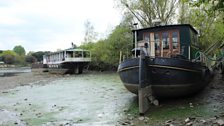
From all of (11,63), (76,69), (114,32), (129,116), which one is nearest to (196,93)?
(129,116)

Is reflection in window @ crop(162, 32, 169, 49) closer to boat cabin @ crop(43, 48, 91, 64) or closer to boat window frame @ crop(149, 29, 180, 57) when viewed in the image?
boat window frame @ crop(149, 29, 180, 57)

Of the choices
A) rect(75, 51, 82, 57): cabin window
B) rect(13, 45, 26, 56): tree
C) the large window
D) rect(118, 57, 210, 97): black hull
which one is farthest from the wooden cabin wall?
rect(13, 45, 26, 56): tree

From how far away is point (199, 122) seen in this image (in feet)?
26.2

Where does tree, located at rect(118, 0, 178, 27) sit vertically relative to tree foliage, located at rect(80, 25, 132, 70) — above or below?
above

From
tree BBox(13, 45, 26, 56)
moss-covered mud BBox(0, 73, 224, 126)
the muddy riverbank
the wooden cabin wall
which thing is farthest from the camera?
tree BBox(13, 45, 26, 56)

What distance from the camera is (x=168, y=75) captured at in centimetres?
1088

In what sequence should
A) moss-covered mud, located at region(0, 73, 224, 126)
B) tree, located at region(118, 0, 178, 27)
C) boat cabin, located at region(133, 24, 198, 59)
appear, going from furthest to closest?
1. tree, located at region(118, 0, 178, 27)
2. boat cabin, located at region(133, 24, 198, 59)
3. moss-covered mud, located at region(0, 73, 224, 126)

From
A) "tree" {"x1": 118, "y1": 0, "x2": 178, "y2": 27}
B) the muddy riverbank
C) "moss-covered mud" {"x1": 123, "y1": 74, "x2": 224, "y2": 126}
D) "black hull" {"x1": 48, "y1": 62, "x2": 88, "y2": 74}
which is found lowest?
the muddy riverbank

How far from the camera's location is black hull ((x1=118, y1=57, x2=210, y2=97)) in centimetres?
1083

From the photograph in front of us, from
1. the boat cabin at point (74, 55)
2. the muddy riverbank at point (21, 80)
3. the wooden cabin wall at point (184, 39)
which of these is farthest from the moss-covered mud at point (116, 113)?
the boat cabin at point (74, 55)

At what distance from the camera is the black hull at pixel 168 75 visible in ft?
35.5

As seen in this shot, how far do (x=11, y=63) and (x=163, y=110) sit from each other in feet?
388

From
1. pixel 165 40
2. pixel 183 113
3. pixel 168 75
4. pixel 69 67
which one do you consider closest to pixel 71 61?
pixel 69 67

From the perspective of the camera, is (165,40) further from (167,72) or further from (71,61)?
(71,61)
